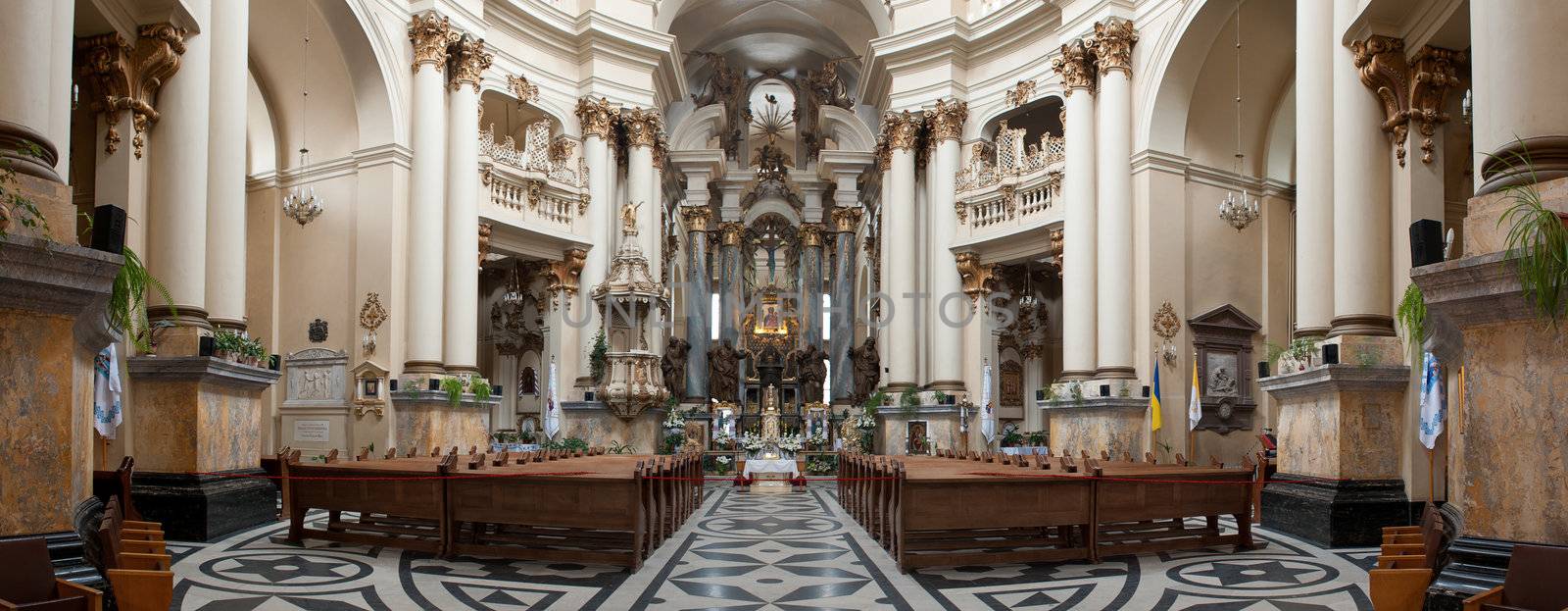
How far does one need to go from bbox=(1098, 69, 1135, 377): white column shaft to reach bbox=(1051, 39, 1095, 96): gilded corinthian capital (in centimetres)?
65

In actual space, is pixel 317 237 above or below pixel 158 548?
above

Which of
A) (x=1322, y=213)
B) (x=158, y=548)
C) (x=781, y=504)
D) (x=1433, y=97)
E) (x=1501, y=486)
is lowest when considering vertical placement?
(x=781, y=504)

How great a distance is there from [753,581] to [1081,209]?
1187cm

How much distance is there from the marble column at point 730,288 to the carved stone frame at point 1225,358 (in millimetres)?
17930

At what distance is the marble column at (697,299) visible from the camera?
96.1 feet

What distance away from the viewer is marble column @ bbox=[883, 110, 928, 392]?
22.4 metres

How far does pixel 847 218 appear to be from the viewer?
101 feet

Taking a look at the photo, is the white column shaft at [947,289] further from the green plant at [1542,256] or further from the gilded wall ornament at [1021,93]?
the green plant at [1542,256]

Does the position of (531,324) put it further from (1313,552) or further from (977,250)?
(1313,552)

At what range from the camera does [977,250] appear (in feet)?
69.6

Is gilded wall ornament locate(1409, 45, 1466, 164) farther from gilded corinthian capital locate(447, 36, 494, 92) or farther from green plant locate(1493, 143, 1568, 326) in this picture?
gilded corinthian capital locate(447, 36, 494, 92)

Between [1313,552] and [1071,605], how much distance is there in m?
3.46

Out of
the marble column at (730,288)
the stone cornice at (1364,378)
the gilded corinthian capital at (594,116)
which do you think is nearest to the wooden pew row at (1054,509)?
the stone cornice at (1364,378)

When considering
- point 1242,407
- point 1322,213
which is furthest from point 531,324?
point 1322,213
